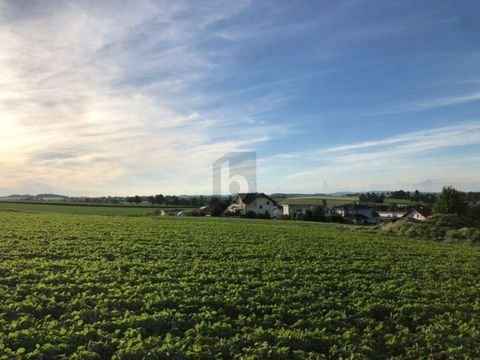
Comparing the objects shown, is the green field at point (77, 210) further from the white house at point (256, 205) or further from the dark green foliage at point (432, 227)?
the dark green foliage at point (432, 227)

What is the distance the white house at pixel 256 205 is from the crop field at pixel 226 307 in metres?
61.2

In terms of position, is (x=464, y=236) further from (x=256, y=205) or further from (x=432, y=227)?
(x=256, y=205)

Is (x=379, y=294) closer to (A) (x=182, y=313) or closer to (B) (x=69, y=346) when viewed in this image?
(A) (x=182, y=313)

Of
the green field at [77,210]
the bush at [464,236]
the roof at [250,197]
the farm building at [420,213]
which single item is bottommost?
the bush at [464,236]

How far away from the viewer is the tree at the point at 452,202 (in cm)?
5600

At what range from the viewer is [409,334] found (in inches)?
301

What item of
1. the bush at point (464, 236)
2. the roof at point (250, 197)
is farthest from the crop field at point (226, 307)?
the roof at point (250, 197)

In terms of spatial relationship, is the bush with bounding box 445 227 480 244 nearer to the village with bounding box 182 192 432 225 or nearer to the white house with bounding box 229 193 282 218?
the village with bounding box 182 192 432 225

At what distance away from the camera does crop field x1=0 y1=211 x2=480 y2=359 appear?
252 inches

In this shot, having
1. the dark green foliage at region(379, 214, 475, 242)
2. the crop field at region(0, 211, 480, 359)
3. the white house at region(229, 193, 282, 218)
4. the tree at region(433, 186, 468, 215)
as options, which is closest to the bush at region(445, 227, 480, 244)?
the dark green foliage at region(379, 214, 475, 242)

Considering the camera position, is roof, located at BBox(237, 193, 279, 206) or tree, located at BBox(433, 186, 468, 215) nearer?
tree, located at BBox(433, 186, 468, 215)

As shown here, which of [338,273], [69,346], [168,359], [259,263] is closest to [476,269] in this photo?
[338,273]

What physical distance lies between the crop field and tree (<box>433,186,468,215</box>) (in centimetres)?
4624

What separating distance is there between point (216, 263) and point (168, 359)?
787 cm
